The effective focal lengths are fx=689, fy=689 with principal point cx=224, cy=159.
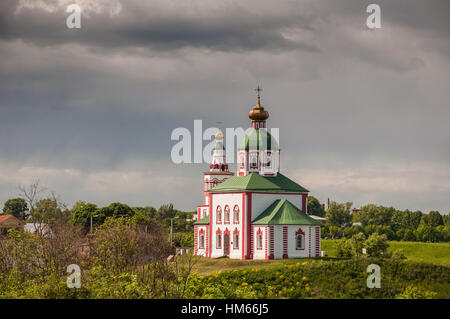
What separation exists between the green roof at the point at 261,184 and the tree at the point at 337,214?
171 ft

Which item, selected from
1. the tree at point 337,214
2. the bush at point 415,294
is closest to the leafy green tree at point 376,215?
the tree at point 337,214

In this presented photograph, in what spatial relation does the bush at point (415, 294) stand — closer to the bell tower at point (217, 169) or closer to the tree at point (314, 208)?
the bell tower at point (217, 169)

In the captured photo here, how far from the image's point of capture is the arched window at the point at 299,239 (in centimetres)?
5394

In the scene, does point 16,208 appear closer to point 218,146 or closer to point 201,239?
point 218,146

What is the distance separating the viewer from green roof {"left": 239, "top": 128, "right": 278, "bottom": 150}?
195ft

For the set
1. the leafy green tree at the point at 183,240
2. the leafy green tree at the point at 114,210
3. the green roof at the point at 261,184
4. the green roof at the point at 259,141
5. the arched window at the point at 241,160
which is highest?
the green roof at the point at 259,141

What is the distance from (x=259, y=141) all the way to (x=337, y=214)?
53.1 m

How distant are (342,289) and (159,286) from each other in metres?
8.05

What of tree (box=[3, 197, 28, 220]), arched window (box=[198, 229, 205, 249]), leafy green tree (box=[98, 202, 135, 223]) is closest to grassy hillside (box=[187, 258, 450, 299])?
arched window (box=[198, 229, 205, 249])

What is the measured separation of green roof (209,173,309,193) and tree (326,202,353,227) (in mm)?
52087

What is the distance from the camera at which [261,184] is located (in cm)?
5669

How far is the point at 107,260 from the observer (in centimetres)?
3522
